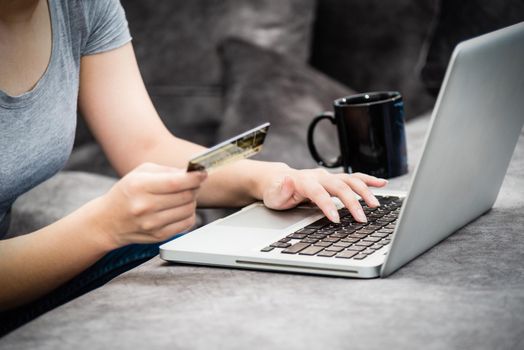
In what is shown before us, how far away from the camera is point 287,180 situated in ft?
2.72

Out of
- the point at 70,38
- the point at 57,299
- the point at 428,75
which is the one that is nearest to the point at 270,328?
the point at 57,299

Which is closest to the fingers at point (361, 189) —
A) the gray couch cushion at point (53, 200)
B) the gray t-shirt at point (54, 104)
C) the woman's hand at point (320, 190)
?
the woman's hand at point (320, 190)

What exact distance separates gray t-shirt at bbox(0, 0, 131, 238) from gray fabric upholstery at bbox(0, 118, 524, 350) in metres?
0.31

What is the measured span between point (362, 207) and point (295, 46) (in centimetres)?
106

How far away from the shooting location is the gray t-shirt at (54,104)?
0.94m

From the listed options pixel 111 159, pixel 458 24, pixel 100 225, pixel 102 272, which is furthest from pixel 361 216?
pixel 458 24

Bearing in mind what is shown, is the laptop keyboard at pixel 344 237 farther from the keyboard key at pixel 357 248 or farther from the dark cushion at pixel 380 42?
the dark cushion at pixel 380 42

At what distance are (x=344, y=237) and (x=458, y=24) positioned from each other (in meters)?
0.96

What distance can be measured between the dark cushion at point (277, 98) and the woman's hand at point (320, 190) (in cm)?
68

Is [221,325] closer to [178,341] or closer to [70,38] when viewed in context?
[178,341]

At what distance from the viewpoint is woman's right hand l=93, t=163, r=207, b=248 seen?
2.15 feet

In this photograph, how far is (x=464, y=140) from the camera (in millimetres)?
673

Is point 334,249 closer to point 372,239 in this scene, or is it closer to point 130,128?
point 372,239

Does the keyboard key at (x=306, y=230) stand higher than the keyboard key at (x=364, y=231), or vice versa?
the keyboard key at (x=306, y=230)
